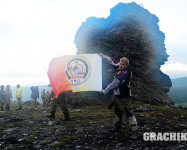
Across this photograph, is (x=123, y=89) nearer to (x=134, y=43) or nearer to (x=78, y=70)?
(x=78, y=70)

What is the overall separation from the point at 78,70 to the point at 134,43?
69.4 feet

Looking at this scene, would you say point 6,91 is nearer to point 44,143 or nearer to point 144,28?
point 44,143

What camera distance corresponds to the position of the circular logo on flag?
11.1 metres

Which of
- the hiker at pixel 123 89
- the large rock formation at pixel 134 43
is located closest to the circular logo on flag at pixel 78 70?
the hiker at pixel 123 89

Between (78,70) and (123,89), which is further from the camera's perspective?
(78,70)

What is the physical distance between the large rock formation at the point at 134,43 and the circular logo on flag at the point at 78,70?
51.3 feet

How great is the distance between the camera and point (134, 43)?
98.7 feet

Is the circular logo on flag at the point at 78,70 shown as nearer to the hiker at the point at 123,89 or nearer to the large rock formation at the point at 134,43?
the hiker at the point at 123,89

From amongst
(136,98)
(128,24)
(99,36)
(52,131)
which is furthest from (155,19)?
(52,131)

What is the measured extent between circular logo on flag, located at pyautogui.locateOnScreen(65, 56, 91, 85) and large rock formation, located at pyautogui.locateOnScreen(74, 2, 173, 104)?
1564 cm

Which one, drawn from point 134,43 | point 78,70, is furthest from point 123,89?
point 134,43

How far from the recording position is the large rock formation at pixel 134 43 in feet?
95.1

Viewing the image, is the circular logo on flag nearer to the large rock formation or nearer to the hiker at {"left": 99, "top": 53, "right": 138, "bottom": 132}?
the hiker at {"left": 99, "top": 53, "right": 138, "bottom": 132}

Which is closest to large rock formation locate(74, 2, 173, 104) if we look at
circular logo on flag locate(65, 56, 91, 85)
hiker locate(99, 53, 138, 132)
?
circular logo on flag locate(65, 56, 91, 85)
